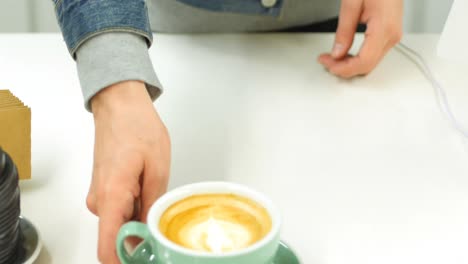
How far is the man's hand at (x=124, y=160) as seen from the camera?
511 millimetres

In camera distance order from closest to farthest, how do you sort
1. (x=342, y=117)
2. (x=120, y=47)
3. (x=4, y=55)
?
(x=120, y=47), (x=342, y=117), (x=4, y=55)

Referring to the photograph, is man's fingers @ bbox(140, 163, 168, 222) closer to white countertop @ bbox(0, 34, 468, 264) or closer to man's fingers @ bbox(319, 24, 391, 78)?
white countertop @ bbox(0, 34, 468, 264)

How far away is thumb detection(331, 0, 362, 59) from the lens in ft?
2.88

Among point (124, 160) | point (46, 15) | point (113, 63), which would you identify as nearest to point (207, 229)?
point (124, 160)

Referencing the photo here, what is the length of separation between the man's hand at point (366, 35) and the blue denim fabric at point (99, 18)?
304 mm

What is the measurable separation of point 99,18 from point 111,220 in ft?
0.73

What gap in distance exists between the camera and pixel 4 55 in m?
0.90

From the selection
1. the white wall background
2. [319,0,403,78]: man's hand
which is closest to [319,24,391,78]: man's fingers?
[319,0,403,78]: man's hand

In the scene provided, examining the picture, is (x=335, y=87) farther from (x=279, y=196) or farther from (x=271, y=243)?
(x=271, y=243)

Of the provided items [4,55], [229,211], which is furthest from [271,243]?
→ [4,55]

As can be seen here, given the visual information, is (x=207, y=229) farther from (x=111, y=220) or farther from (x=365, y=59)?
(x=365, y=59)

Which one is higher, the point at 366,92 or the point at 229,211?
the point at 229,211

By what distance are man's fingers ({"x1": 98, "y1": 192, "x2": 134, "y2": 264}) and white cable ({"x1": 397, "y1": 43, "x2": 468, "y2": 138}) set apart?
0.43 metres

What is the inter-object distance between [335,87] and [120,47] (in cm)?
34
